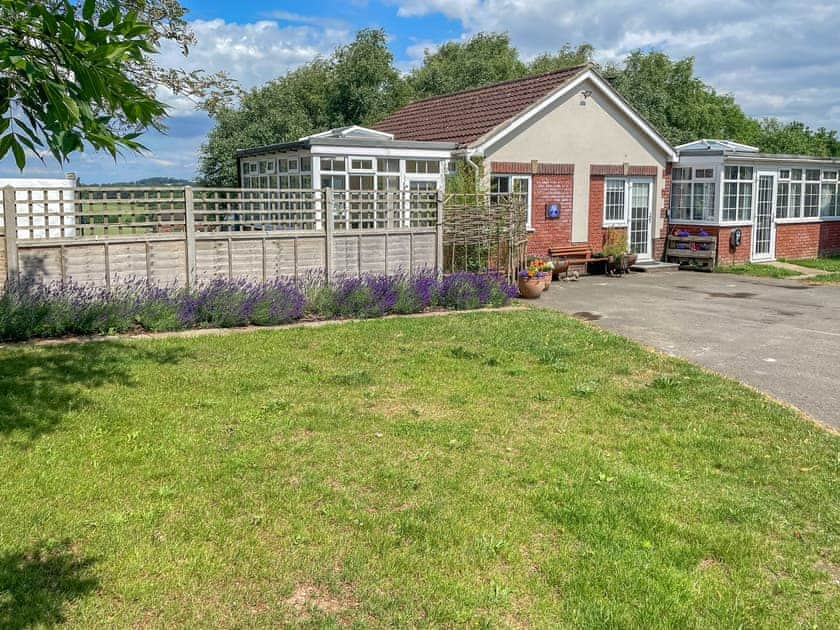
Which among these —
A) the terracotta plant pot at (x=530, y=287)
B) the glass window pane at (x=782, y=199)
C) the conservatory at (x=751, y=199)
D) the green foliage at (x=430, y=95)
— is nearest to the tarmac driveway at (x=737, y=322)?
the terracotta plant pot at (x=530, y=287)

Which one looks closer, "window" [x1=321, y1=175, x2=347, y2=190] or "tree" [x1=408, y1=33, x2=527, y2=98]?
"window" [x1=321, y1=175, x2=347, y2=190]

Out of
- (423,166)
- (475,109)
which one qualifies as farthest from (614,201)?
(423,166)

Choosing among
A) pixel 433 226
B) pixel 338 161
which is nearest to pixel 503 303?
pixel 433 226

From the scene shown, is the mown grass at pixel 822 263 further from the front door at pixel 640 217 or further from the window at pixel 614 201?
the window at pixel 614 201

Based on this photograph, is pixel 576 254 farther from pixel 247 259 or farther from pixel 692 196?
pixel 247 259

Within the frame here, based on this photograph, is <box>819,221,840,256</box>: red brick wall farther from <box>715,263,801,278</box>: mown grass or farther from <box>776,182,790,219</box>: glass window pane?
<box>715,263,801,278</box>: mown grass

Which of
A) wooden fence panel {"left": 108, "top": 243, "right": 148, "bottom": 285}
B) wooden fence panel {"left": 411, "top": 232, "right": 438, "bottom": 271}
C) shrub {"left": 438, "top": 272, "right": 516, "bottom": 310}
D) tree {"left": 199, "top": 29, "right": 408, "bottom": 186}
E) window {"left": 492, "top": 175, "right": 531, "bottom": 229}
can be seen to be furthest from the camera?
tree {"left": 199, "top": 29, "right": 408, "bottom": 186}

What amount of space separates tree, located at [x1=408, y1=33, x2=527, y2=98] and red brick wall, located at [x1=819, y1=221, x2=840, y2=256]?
60.3 ft

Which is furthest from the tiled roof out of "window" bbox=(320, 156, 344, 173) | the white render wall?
"window" bbox=(320, 156, 344, 173)

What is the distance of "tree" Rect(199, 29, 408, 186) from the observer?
33.8 meters

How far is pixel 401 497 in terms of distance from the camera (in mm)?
5152

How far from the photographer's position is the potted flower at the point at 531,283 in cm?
1477

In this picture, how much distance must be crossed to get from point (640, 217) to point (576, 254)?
10.2 ft

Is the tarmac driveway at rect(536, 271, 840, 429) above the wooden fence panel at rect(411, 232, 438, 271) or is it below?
below
